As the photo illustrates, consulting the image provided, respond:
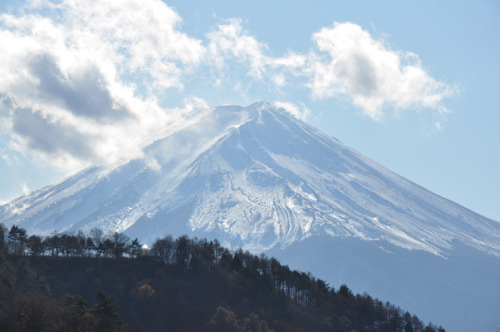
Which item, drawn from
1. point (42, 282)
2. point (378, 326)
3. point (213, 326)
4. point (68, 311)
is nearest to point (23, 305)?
point (68, 311)

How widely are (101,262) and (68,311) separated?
31273 mm

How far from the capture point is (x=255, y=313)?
230 ft

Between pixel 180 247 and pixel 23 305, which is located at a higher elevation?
pixel 180 247

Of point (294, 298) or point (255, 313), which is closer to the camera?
point (255, 313)

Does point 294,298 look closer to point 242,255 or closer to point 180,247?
point 242,255

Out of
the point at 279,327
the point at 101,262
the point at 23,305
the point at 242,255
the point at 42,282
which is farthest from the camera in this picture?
the point at 242,255

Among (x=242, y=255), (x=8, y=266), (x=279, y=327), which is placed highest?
(x=242, y=255)

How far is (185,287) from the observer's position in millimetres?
74812

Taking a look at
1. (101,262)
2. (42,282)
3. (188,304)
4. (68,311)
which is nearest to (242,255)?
(188,304)

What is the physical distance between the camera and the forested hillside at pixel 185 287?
66875mm

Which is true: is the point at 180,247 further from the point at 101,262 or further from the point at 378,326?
the point at 378,326

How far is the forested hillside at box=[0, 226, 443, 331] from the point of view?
66875 mm

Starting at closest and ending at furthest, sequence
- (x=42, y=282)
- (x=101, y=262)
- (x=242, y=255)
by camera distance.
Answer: (x=42, y=282) → (x=101, y=262) → (x=242, y=255)

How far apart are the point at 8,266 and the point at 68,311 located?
24.6 meters
